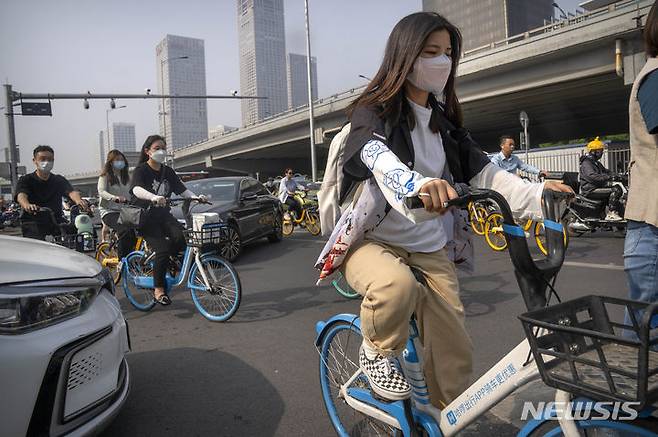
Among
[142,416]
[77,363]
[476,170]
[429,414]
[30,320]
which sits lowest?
[142,416]

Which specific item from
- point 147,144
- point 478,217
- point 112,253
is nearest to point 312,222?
point 478,217

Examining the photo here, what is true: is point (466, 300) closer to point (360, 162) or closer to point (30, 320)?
point (360, 162)

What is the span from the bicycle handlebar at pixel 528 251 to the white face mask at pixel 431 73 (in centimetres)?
65

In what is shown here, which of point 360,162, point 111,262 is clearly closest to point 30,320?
point 360,162

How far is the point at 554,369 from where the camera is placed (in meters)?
1.36

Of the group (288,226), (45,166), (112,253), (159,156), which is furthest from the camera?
(288,226)

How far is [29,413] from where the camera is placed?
6.66 ft

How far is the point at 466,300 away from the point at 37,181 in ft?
16.0

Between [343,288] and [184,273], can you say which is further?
[343,288]

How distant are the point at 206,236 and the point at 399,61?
3576 mm

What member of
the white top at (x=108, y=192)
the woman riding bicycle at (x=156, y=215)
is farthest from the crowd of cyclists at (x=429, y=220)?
the white top at (x=108, y=192)

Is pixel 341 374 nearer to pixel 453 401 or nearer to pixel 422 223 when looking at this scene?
pixel 453 401

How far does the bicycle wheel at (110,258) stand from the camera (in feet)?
22.4

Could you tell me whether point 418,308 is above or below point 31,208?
below
